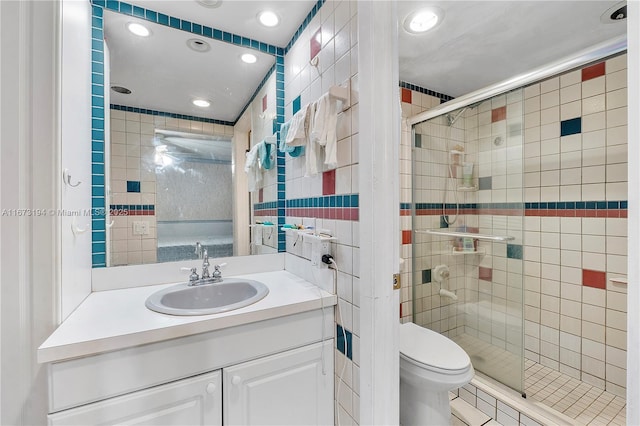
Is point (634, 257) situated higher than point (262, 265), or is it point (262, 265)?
point (634, 257)

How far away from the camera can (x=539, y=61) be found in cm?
190

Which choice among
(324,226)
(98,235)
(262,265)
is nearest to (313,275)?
(324,226)

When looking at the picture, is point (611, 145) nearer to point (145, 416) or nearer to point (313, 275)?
point (313, 275)

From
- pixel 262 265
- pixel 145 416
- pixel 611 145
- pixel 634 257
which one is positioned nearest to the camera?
pixel 634 257

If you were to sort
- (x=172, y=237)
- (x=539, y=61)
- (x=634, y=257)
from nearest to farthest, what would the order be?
1. (x=634, y=257)
2. (x=172, y=237)
3. (x=539, y=61)

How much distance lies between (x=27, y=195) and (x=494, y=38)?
231cm

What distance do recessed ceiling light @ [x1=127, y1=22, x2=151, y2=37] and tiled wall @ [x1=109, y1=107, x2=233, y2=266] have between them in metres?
0.40

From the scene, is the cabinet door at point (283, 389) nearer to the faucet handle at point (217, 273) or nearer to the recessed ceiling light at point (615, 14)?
the faucet handle at point (217, 273)

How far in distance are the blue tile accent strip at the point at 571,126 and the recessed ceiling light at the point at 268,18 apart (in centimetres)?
210

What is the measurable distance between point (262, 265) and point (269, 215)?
31 cm

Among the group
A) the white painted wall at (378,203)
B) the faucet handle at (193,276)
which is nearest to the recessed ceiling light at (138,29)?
the white painted wall at (378,203)

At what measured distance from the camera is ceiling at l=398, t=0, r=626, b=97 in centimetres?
142

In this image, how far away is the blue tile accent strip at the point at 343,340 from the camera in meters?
1.16

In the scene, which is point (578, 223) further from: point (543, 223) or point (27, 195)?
point (27, 195)
